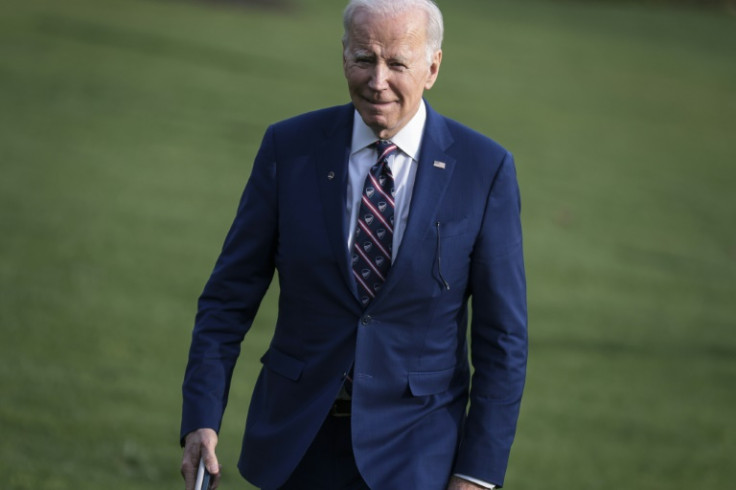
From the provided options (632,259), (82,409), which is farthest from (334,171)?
(632,259)

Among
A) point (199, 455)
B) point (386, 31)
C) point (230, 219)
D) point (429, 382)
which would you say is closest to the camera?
point (386, 31)

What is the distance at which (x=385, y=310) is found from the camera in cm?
358

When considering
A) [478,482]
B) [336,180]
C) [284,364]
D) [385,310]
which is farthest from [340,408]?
[336,180]

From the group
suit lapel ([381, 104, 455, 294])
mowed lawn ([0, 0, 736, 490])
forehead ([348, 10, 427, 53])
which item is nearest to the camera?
forehead ([348, 10, 427, 53])

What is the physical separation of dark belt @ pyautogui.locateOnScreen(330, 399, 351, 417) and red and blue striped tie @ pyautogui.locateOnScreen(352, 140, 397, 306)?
30 centimetres

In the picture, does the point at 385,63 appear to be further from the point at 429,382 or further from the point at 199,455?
the point at 199,455

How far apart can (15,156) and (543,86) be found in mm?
12941

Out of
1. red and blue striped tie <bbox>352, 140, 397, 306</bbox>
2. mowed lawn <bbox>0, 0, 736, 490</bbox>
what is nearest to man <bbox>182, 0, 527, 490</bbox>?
red and blue striped tie <bbox>352, 140, 397, 306</bbox>

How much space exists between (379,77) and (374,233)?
0.44 metres

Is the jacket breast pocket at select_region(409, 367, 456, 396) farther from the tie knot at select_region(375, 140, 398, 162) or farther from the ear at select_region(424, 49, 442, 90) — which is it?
the ear at select_region(424, 49, 442, 90)

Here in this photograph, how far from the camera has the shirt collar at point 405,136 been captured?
3635mm

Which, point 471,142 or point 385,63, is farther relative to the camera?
point 471,142

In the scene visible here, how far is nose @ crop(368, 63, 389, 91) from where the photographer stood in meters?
3.42

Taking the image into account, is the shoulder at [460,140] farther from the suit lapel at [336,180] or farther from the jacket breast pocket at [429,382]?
the jacket breast pocket at [429,382]
